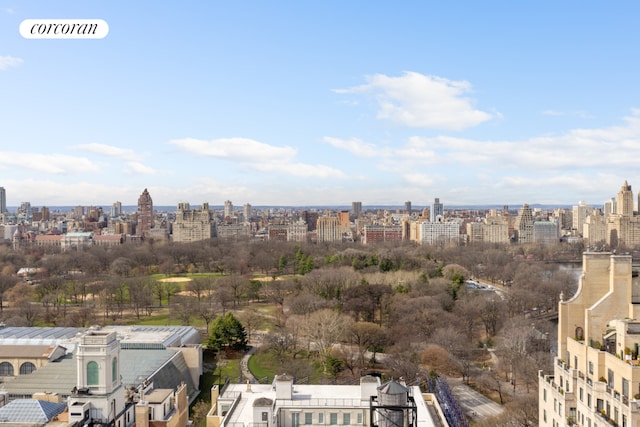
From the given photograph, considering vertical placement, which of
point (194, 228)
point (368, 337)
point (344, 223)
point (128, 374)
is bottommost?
point (368, 337)

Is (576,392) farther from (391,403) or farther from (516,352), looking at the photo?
(516,352)

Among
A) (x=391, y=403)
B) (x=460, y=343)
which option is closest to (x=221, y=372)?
(x=460, y=343)

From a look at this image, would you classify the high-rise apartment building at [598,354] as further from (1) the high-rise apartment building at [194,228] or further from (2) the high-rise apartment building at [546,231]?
(1) the high-rise apartment building at [194,228]

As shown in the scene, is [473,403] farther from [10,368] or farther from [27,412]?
[10,368]

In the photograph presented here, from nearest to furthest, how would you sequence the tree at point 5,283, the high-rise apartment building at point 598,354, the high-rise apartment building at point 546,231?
the high-rise apartment building at point 598,354
the tree at point 5,283
the high-rise apartment building at point 546,231

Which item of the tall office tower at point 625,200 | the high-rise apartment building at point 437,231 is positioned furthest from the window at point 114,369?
the tall office tower at point 625,200

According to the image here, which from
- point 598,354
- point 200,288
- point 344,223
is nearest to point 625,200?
point 344,223
